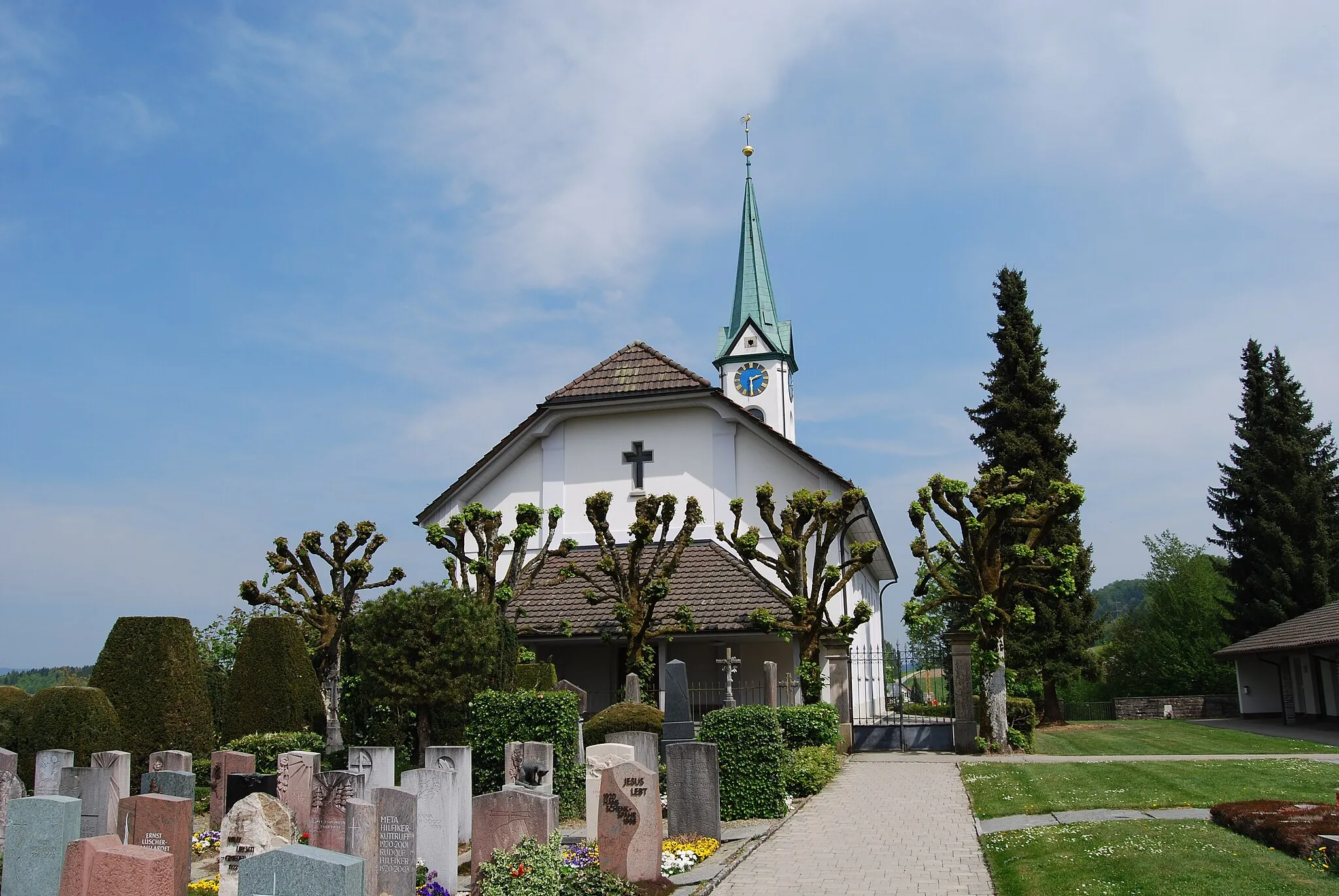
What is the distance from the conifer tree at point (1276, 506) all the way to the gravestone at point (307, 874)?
38.1 meters

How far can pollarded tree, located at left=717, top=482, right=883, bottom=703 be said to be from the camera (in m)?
21.8

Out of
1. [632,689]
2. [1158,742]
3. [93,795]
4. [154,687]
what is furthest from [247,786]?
[1158,742]

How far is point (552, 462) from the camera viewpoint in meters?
28.4

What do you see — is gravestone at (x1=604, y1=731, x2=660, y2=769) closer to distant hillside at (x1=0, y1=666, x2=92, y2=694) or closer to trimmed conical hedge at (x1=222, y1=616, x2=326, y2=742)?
trimmed conical hedge at (x1=222, y1=616, x2=326, y2=742)

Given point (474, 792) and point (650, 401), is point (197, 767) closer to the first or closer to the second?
point (474, 792)

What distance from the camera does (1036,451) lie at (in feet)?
109

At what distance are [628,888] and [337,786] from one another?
3.19 m

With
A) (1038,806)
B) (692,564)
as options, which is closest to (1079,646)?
(692,564)

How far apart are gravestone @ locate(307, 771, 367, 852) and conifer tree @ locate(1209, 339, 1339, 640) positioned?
3553 centimetres

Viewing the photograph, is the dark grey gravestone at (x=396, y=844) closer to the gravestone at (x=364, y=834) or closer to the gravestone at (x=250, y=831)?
the gravestone at (x=364, y=834)

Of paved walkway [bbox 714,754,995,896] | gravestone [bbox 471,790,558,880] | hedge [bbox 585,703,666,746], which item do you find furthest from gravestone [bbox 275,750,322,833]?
hedge [bbox 585,703,666,746]

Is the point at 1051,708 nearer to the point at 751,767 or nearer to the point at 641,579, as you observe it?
the point at 641,579

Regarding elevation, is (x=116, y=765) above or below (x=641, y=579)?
below

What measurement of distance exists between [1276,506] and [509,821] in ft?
117
